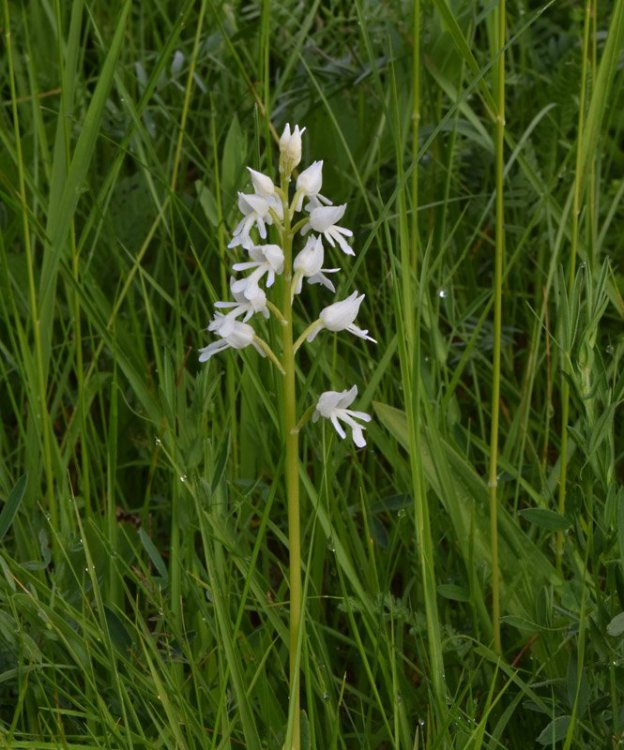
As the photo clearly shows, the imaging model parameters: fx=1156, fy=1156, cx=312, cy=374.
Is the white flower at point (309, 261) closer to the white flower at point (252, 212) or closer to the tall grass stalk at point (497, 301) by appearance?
the white flower at point (252, 212)

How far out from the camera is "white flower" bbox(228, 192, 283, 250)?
1.21 m

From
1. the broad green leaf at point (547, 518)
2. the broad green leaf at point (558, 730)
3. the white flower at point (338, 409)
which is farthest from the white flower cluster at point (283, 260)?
the broad green leaf at point (558, 730)

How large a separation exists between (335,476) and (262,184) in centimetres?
68

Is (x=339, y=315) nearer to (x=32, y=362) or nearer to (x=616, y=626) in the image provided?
(x=616, y=626)

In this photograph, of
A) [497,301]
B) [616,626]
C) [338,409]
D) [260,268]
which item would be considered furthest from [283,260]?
[616,626]

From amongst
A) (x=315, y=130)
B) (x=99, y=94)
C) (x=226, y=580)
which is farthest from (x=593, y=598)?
(x=315, y=130)

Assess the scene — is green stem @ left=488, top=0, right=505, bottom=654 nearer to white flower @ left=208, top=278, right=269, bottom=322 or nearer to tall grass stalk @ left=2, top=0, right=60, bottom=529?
white flower @ left=208, top=278, right=269, bottom=322

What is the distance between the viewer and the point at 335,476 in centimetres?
179

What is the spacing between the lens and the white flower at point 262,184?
1.22 m

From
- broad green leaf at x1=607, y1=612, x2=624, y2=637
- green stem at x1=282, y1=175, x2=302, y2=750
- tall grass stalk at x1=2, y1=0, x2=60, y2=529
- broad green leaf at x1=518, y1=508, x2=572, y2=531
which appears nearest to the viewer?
green stem at x1=282, y1=175, x2=302, y2=750

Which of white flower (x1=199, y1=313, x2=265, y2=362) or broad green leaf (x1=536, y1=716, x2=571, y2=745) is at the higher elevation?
white flower (x1=199, y1=313, x2=265, y2=362)

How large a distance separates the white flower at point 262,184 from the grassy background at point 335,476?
0.46 ft

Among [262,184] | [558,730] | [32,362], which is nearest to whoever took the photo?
[262,184]

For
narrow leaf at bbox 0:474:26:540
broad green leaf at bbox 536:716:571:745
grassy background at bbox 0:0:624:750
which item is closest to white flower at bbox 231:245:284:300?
grassy background at bbox 0:0:624:750
